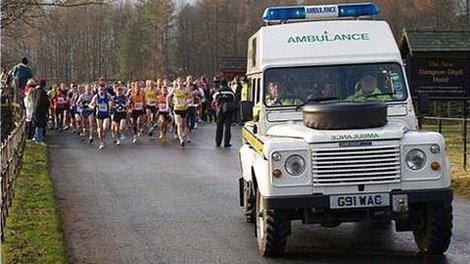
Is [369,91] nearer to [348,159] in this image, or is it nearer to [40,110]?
[348,159]

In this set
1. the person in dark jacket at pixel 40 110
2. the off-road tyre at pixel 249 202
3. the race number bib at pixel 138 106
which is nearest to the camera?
the off-road tyre at pixel 249 202

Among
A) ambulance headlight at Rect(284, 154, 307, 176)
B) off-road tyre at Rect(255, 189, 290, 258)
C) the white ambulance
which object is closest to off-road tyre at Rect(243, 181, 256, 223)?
the white ambulance

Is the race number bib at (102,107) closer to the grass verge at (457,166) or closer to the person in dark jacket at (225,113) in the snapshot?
the person in dark jacket at (225,113)

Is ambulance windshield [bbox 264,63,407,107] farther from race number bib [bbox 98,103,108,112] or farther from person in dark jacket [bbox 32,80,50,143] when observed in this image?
person in dark jacket [bbox 32,80,50,143]

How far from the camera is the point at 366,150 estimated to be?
8.88 meters

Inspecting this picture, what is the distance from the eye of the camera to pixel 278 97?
34.5 ft

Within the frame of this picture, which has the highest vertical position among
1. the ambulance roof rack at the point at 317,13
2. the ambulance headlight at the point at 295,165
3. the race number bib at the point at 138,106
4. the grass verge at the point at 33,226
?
the ambulance roof rack at the point at 317,13

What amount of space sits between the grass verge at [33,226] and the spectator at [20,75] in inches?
277

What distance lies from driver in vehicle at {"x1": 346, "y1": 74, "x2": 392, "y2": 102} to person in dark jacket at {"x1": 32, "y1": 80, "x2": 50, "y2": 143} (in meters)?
16.6

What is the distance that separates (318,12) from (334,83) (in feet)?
5.64

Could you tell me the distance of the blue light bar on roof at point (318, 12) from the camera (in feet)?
38.2

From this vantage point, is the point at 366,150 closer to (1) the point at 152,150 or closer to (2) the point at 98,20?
(1) the point at 152,150

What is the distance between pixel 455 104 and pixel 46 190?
77.8 feet

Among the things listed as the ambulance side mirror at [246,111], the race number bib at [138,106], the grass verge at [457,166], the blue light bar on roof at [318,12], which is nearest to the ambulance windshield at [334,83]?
the ambulance side mirror at [246,111]
